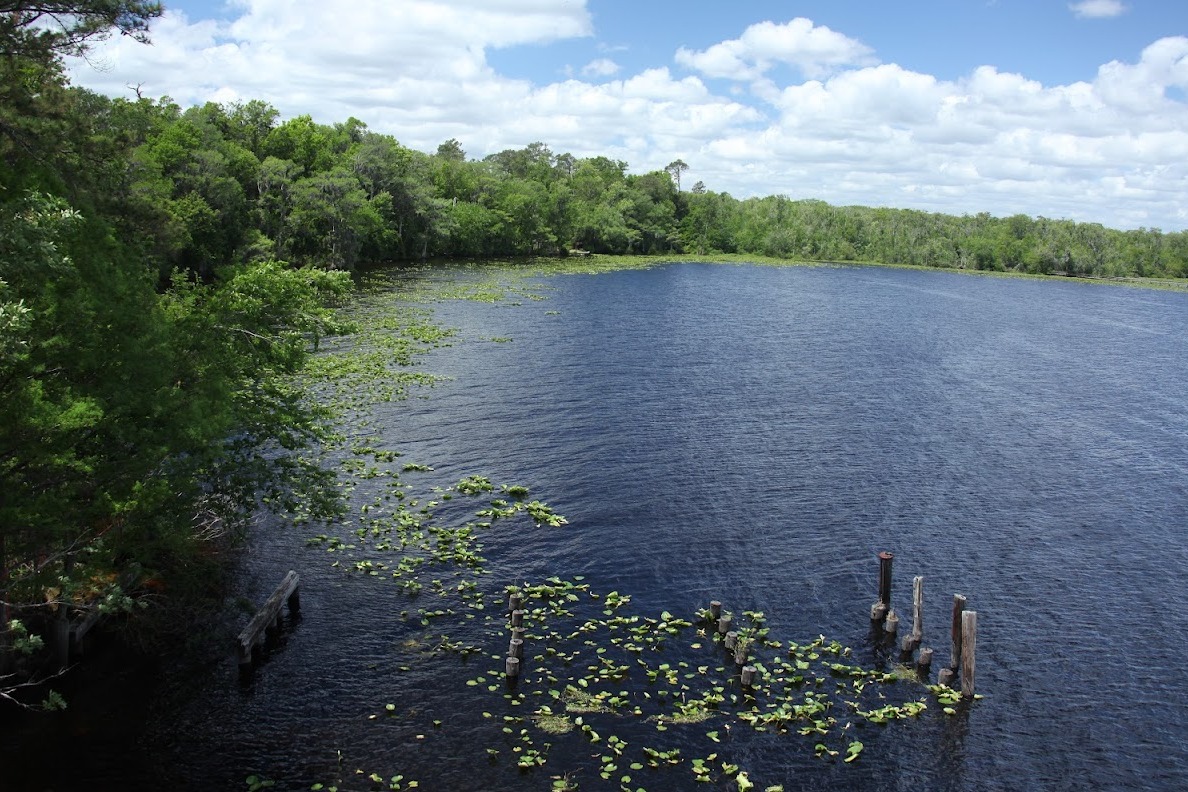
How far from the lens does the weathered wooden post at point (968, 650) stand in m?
26.2

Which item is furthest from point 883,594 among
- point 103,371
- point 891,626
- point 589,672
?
point 103,371

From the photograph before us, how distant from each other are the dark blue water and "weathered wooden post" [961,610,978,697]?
25.6 inches

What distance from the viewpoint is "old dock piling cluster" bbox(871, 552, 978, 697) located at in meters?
26.4

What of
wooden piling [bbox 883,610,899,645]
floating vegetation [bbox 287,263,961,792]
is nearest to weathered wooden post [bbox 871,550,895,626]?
wooden piling [bbox 883,610,899,645]

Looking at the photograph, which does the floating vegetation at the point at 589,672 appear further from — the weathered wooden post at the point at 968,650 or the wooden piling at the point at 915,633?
the wooden piling at the point at 915,633

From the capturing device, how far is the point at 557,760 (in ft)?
74.0

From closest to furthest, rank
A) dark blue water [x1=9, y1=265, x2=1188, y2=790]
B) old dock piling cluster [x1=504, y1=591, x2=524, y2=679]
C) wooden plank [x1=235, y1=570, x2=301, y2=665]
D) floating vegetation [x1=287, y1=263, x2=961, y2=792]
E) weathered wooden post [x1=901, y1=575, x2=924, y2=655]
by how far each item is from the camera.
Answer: floating vegetation [x1=287, y1=263, x2=961, y2=792], dark blue water [x1=9, y1=265, x2=1188, y2=790], wooden plank [x1=235, y1=570, x2=301, y2=665], old dock piling cluster [x1=504, y1=591, x2=524, y2=679], weathered wooden post [x1=901, y1=575, x2=924, y2=655]

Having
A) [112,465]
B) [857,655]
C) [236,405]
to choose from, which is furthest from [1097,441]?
[112,465]

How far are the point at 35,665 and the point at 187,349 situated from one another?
10440 mm

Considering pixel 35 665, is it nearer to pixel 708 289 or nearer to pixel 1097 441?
pixel 1097 441

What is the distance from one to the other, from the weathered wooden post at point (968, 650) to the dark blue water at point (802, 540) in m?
0.65

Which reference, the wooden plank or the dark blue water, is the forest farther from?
the dark blue water

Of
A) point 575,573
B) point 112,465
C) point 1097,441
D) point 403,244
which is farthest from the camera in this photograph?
point 403,244

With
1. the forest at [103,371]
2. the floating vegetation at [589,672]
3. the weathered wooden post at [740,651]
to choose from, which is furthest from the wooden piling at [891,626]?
the forest at [103,371]
